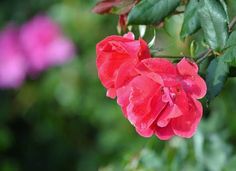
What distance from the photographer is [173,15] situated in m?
1.65

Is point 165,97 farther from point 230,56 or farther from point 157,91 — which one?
point 230,56

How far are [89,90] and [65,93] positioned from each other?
13 centimetres

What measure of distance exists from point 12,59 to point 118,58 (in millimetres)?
2859

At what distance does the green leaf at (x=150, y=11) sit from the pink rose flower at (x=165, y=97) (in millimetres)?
153

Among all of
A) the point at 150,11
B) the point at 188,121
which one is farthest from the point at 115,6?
the point at 188,121

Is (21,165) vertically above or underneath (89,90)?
underneath

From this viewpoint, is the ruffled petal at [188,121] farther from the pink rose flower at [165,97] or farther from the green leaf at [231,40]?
the green leaf at [231,40]

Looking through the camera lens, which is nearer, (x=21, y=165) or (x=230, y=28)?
(x=230, y=28)

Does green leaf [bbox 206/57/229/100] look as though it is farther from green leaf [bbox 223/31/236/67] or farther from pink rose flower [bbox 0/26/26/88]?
pink rose flower [bbox 0/26/26/88]

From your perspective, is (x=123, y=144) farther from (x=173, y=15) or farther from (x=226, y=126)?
(x=173, y=15)

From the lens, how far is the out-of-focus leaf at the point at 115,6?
1612 millimetres

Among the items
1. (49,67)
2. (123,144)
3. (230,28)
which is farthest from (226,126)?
(49,67)

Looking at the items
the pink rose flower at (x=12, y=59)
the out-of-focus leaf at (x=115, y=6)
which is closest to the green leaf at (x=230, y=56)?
the out-of-focus leaf at (x=115, y=6)

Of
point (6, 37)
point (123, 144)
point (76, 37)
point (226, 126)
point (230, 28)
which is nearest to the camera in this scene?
point (230, 28)
